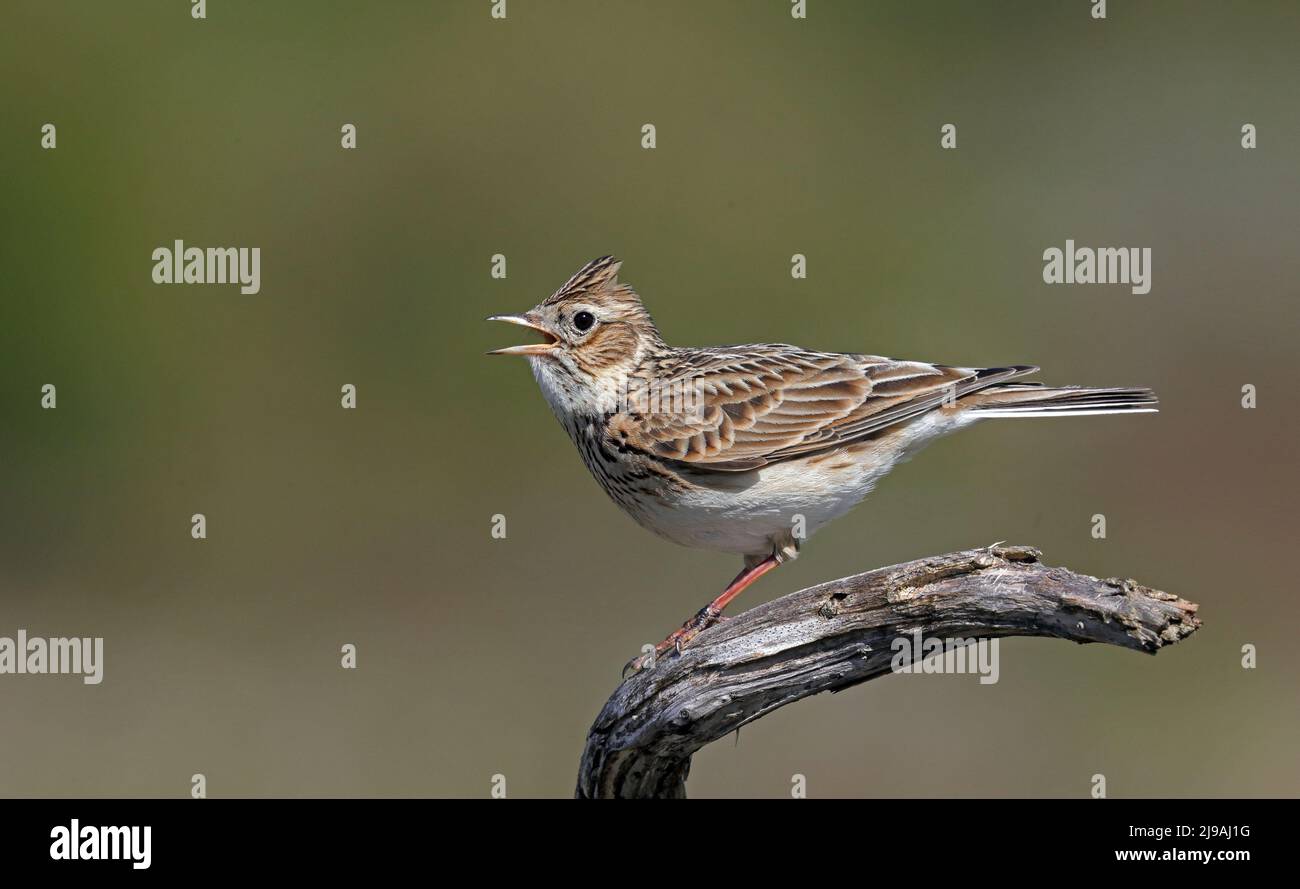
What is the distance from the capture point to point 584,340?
359 inches

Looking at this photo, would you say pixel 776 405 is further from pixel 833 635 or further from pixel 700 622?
pixel 833 635

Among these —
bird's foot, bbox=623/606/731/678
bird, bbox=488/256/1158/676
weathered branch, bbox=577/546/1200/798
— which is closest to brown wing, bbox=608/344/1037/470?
bird, bbox=488/256/1158/676

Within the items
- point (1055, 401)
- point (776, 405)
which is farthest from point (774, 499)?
point (1055, 401)

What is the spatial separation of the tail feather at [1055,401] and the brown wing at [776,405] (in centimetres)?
10

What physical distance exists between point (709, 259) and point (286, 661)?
8.54 meters

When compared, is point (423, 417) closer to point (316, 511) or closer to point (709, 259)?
point (316, 511)

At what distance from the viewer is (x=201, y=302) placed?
878 inches

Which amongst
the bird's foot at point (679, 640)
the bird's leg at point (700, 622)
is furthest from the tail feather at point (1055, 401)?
the bird's foot at point (679, 640)

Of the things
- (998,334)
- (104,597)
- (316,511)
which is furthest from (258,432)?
(998,334)

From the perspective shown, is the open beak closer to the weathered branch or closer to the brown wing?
the brown wing

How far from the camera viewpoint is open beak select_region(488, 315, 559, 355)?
8.88m

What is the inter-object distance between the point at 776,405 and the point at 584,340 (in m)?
1.25

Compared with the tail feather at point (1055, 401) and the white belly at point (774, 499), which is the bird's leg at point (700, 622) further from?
the tail feather at point (1055, 401)

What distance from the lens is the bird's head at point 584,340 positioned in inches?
359
